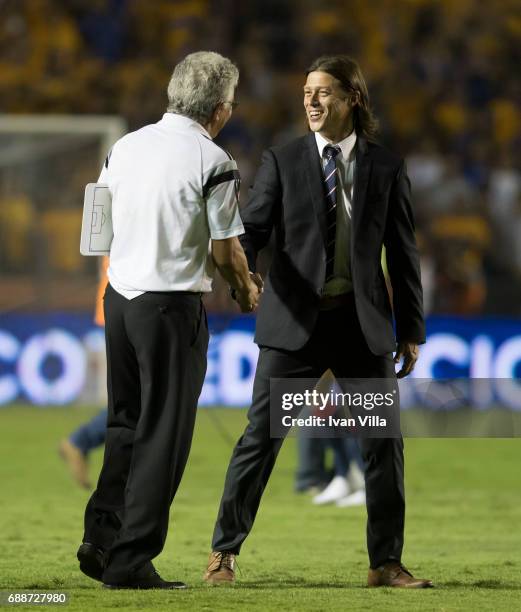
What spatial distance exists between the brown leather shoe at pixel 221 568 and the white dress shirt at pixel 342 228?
1038 mm

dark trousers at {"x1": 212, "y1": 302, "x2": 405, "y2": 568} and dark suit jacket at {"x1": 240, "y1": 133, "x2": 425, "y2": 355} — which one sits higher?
dark suit jacket at {"x1": 240, "y1": 133, "x2": 425, "y2": 355}

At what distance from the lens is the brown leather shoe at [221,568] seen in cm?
508

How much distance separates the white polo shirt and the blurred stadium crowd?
9.92 m

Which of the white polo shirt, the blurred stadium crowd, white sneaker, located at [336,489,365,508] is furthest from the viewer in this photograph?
the blurred stadium crowd

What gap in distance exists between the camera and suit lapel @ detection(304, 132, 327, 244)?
5066 mm

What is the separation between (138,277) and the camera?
185 inches

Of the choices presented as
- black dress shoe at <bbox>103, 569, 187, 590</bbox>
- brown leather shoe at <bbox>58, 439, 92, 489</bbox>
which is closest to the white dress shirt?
black dress shoe at <bbox>103, 569, 187, 590</bbox>

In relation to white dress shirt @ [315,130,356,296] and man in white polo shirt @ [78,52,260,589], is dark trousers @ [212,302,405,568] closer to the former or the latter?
white dress shirt @ [315,130,356,296]

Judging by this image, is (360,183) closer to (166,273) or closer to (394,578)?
(166,273)

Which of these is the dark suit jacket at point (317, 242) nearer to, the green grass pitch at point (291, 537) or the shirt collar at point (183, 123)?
the shirt collar at point (183, 123)

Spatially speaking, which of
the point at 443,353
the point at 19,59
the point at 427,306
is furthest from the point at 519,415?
the point at 19,59

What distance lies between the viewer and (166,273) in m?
4.70

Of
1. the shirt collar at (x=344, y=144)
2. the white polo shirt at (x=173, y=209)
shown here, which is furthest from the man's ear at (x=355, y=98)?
the white polo shirt at (x=173, y=209)

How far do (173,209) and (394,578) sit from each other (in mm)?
1573
